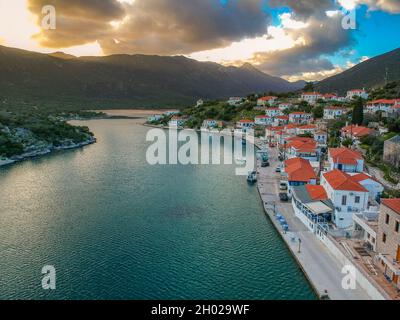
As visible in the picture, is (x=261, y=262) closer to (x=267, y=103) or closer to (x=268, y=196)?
(x=268, y=196)

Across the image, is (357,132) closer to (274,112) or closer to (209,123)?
(274,112)

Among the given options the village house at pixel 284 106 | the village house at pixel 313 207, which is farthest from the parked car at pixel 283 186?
the village house at pixel 284 106

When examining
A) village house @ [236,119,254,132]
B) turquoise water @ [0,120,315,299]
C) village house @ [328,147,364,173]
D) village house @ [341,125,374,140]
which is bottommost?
turquoise water @ [0,120,315,299]

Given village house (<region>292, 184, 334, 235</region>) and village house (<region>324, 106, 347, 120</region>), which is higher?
village house (<region>324, 106, 347, 120</region>)

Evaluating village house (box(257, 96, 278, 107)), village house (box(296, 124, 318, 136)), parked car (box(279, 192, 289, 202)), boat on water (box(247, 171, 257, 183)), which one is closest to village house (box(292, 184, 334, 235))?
parked car (box(279, 192, 289, 202))

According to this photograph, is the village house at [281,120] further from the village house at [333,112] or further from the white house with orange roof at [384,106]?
the white house with orange roof at [384,106]

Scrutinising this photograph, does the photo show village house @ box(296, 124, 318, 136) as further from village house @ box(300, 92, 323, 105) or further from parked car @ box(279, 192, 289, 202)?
parked car @ box(279, 192, 289, 202)

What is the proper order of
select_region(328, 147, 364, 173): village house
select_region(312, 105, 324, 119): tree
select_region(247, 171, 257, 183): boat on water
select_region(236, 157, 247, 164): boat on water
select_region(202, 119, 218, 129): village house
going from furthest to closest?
select_region(202, 119, 218, 129): village house → select_region(312, 105, 324, 119): tree → select_region(236, 157, 247, 164): boat on water → select_region(247, 171, 257, 183): boat on water → select_region(328, 147, 364, 173): village house

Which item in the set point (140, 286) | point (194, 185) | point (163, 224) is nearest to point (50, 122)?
point (194, 185)
